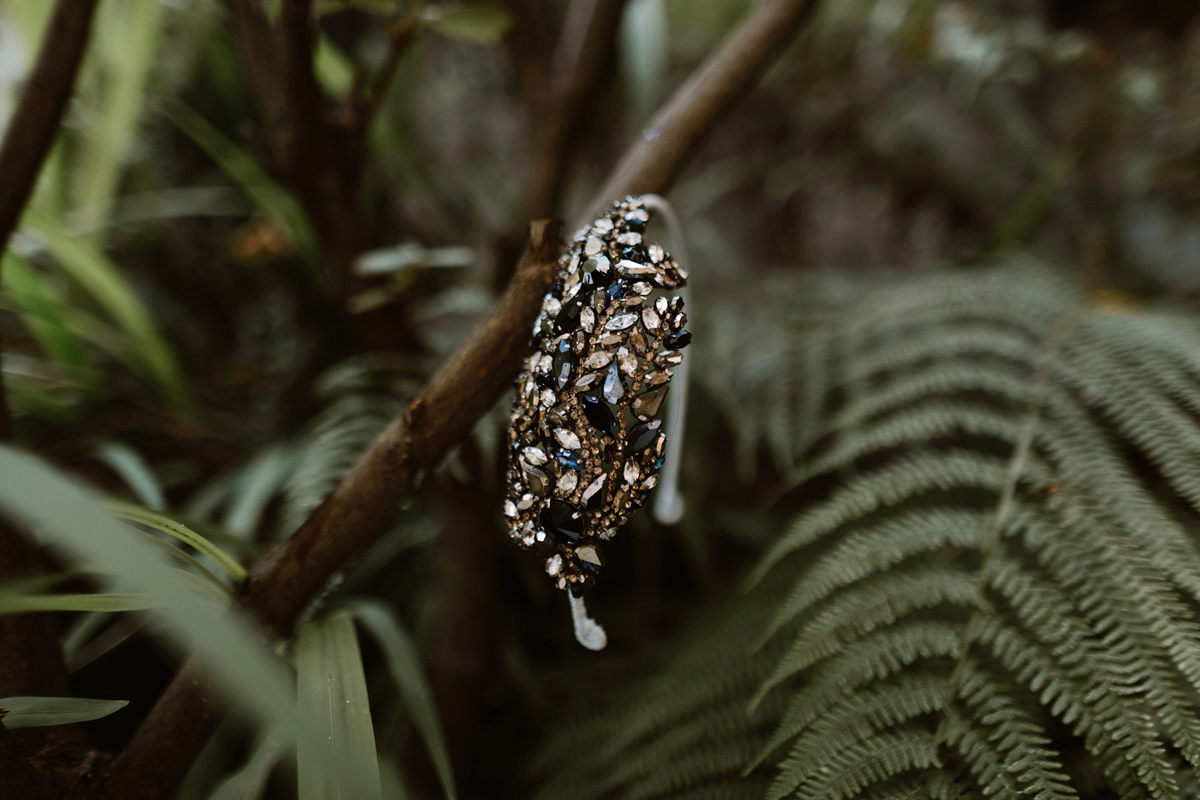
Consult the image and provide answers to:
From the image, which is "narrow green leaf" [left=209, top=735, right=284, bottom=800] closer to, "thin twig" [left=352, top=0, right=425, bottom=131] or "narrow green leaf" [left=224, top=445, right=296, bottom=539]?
"narrow green leaf" [left=224, top=445, right=296, bottom=539]

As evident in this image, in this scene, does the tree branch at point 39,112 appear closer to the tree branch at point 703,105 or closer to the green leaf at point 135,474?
the green leaf at point 135,474

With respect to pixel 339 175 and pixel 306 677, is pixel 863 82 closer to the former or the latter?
pixel 339 175

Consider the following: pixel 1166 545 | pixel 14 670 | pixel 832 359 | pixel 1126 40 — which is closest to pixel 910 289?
pixel 832 359

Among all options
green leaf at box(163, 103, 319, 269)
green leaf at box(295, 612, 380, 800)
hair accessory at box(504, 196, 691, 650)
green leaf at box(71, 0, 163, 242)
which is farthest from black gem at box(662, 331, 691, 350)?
green leaf at box(71, 0, 163, 242)

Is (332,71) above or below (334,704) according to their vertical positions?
above

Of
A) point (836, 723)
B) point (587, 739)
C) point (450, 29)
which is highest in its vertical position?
point (450, 29)

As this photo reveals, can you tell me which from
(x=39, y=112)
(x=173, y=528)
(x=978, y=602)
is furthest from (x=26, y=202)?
(x=978, y=602)

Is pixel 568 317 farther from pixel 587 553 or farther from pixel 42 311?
pixel 42 311
